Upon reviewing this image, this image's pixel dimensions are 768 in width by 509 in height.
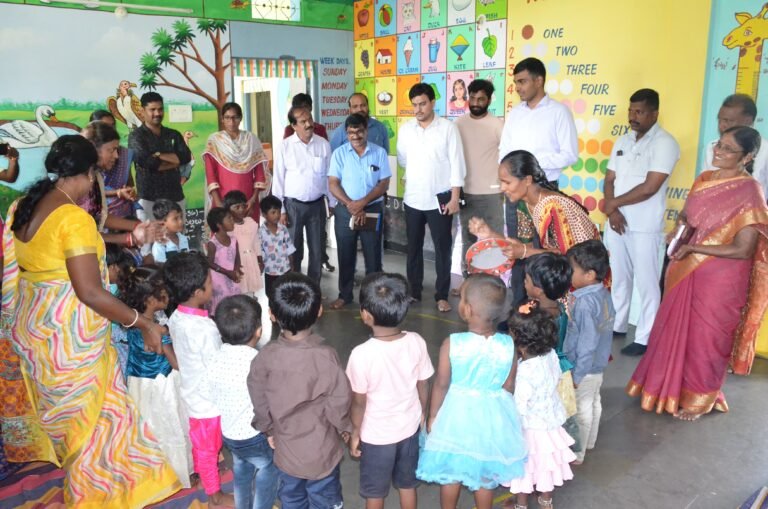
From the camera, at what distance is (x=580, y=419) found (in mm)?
3217

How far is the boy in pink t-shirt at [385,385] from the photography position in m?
2.29

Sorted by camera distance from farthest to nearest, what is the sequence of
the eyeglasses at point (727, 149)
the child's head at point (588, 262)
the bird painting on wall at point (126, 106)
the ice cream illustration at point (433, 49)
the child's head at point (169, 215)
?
the ice cream illustration at point (433, 49)
the bird painting on wall at point (126, 106)
the child's head at point (169, 215)
the eyeglasses at point (727, 149)
the child's head at point (588, 262)

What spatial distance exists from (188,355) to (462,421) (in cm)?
119

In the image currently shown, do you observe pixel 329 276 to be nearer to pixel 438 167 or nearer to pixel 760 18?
pixel 438 167

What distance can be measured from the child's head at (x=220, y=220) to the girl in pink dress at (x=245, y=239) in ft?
0.49

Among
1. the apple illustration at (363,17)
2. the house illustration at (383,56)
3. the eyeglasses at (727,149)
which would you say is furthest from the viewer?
the apple illustration at (363,17)

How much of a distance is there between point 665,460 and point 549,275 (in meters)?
1.33

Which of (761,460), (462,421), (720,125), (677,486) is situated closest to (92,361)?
(462,421)

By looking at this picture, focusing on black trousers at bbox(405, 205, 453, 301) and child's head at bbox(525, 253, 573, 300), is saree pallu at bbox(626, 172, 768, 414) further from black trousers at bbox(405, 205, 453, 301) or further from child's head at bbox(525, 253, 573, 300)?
black trousers at bbox(405, 205, 453, 301)

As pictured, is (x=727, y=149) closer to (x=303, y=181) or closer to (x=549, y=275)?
(x=549, y=275)

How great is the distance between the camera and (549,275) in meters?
2.81

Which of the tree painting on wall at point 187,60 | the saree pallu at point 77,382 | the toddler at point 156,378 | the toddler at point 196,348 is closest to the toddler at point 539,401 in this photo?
the toddler at point 196,348

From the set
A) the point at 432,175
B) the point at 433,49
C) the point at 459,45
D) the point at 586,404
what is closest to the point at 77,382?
the point at 586,404

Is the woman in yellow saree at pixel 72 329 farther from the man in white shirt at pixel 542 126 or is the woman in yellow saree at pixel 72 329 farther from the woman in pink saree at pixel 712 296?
the man in white shirt at pixel 542 126
